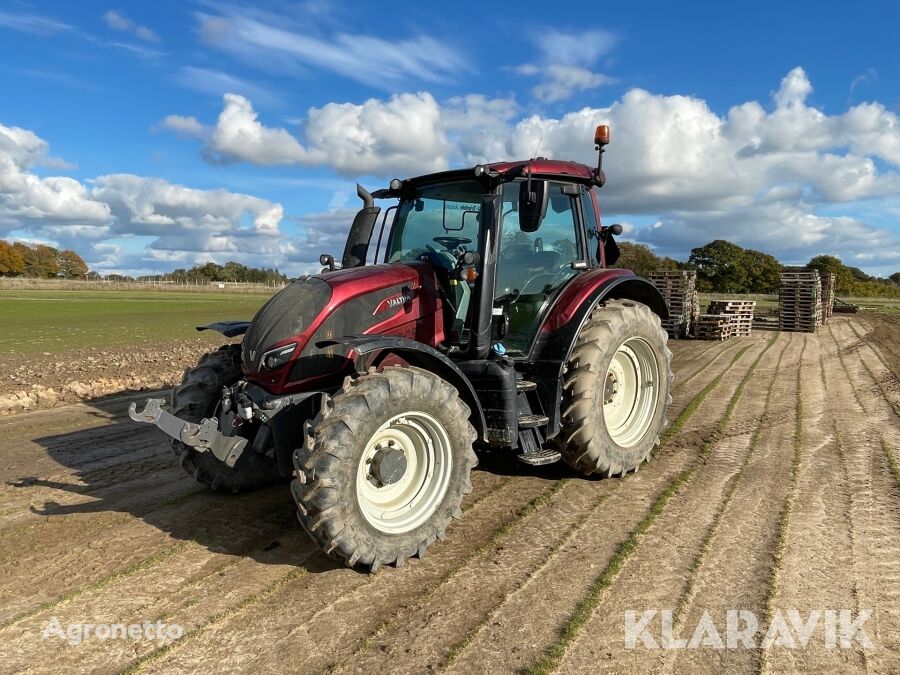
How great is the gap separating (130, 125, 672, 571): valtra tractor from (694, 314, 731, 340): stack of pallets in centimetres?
1372

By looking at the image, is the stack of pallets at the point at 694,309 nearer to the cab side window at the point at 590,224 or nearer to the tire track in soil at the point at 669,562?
the tire track in soil at the point at 669,562

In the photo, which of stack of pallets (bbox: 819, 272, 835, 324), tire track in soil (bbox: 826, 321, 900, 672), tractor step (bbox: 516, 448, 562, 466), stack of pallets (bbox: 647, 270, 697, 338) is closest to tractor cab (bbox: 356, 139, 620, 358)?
tractor step (bbox: 516, 448, 562, 466)

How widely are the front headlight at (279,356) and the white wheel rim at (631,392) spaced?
9.15ft

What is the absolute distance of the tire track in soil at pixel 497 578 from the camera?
108 inches

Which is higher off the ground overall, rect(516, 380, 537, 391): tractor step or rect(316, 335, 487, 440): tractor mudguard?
rect(316, 335, 487, 440): tractor mudguard

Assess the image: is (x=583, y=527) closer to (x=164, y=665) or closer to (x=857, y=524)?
(x=857, y=524)

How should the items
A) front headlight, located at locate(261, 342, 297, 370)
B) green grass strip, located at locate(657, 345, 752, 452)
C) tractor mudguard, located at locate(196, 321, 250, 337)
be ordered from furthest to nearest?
green grass strip, located at locate(657, 345, 752, 452)
tractor mudguard, located at locate(196, 321, 250, 337)
front headlight, located at locate(261, 342, 297, 370)

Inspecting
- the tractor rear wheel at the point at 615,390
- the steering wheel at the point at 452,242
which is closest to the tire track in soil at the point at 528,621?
the tractor rear wheel at the point at 615,390

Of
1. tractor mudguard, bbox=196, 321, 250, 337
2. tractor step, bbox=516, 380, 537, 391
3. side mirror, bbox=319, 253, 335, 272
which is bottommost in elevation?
tractor step, bbox=516, 380, 537, 391

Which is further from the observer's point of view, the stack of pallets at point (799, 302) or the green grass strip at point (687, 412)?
the stack of pallets at point (799, 302)

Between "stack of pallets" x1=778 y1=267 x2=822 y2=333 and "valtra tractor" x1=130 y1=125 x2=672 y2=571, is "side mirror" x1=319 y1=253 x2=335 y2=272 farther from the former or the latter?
"stack of pallets" x1=778 y1=267 x2=822 y2=333

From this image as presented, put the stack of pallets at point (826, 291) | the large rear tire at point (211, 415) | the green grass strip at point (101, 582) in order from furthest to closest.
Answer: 1. the stack of pallets at point (826, 291)
2. the large rear tire at point (211, 415)
3. the green grass strip at point (101, 582)

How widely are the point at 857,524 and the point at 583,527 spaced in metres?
1.79

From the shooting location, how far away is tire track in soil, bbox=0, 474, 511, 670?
9.05 feet
